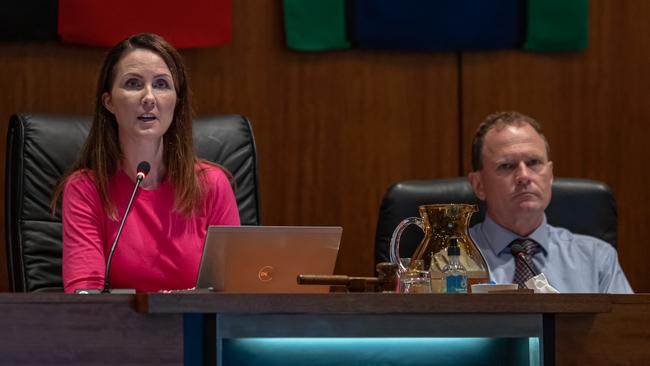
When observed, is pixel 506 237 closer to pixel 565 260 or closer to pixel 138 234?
pixel 565 260

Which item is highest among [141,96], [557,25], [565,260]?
[557,25]

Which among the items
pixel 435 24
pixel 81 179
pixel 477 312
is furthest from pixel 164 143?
pixel 477 312

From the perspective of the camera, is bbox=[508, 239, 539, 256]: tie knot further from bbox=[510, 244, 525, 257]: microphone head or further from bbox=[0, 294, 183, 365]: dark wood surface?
bbox=[0, 294, 183, 365]: dark wood surface

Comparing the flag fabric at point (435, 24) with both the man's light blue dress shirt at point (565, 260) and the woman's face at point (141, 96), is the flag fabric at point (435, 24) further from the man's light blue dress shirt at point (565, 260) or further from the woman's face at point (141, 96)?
the woman's face at point (141, 96)

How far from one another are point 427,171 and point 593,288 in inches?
35.3

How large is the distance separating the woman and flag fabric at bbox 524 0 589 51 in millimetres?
1356

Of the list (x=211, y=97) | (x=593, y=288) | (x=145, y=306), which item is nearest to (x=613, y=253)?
(x=593, y=288)

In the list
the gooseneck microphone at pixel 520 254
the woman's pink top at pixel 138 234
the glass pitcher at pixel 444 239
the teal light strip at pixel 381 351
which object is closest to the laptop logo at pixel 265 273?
the glass pitcher at pixel 444 239

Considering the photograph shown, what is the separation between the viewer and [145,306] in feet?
5.18

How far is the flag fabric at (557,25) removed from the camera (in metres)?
3.58

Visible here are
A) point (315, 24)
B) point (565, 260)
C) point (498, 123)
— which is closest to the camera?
point (565, 260)

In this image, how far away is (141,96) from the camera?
2664 millimetres

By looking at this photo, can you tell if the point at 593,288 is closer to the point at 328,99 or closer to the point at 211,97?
the point at 328,99

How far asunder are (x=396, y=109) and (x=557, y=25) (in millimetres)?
613
